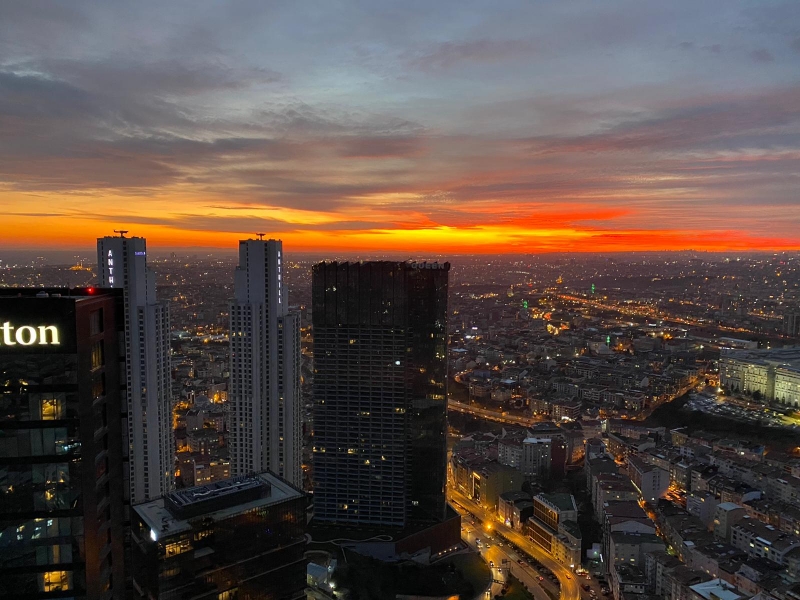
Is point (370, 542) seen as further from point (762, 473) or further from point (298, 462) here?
point (762, 473)

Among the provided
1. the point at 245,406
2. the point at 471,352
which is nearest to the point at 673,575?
the point at 245,406

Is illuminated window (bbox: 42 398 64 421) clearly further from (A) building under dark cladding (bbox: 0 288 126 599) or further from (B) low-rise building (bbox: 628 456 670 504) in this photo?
(B) low-rise building (bbox: 628 456 670 504)

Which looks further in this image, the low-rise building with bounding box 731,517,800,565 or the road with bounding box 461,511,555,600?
the road with bounding box 461,511,555,600

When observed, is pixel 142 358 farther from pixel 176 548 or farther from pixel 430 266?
pixel 176 548

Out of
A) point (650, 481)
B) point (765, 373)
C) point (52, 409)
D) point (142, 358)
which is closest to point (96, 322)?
point (52, 409)

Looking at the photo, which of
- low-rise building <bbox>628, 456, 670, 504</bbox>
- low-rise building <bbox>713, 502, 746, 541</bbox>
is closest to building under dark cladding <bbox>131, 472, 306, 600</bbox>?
low-rise building <bbox>713, 502, 746, 541</bbox>

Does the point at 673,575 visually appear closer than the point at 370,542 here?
Yes
